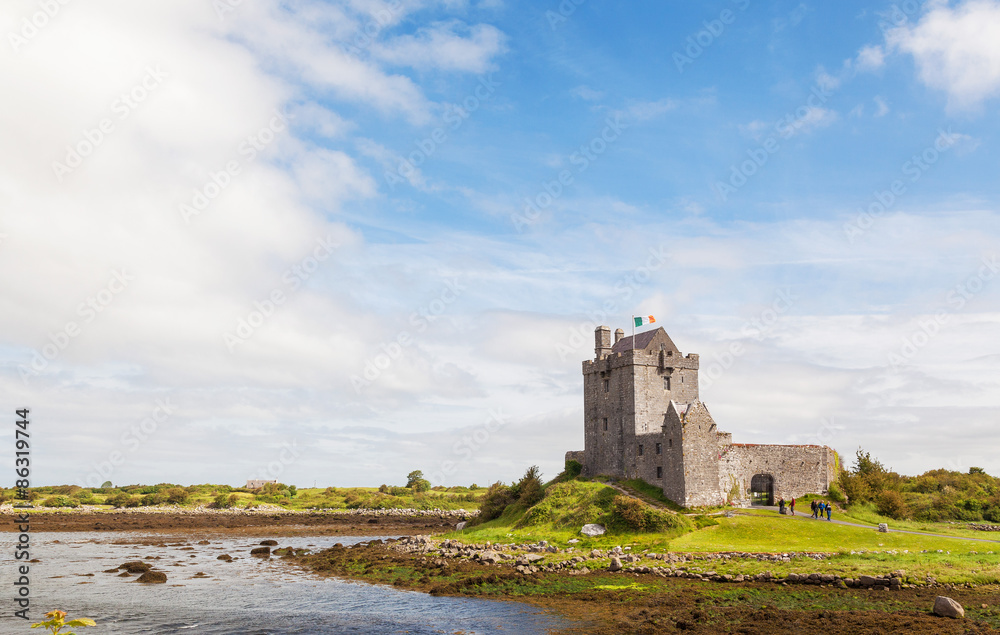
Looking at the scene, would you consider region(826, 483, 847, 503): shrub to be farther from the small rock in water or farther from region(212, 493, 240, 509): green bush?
region(212, 493, 240, 509): green bush

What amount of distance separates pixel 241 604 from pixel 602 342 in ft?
118

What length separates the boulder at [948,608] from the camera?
80.2 ft

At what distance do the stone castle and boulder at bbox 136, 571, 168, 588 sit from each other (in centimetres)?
3157

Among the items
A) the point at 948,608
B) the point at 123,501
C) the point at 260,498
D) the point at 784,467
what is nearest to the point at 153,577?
the point at 948,608

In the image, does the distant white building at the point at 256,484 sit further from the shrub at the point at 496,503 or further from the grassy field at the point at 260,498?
the shrub at the point at 496,503

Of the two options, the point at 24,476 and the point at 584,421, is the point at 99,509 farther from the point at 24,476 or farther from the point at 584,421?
the point at 24,476

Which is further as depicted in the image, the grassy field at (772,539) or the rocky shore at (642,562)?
the grassy field at (772,539)

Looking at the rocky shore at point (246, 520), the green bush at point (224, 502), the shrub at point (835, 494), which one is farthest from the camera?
the green bush at point (224, 502)

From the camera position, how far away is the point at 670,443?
4909 centimetres

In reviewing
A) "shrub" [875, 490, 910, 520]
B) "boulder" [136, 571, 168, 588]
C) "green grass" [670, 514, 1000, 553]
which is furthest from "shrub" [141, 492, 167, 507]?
"shrub" [875, 490, 910, 520]

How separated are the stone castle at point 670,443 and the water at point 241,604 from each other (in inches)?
853

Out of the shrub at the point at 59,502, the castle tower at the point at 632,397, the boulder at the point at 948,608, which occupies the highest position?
the castle tower at the point at 632,397

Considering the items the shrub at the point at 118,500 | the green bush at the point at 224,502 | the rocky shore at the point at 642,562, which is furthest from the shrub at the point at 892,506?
the shrub at the point at 118,500

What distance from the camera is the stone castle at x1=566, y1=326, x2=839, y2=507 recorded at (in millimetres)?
47812
